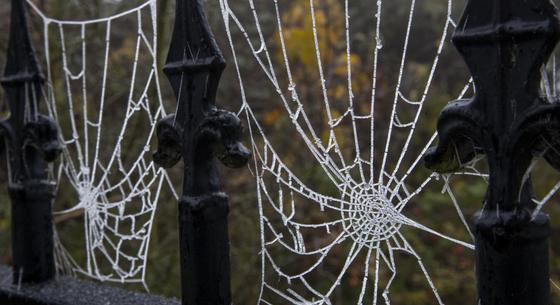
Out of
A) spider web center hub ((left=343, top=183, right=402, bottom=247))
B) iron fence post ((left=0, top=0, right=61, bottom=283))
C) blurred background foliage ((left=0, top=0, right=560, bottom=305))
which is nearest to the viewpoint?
spider web center hub ((left=343, top=183, right=402, bottom=247))

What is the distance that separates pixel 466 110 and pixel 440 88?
17.2 ft

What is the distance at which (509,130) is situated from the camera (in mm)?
891

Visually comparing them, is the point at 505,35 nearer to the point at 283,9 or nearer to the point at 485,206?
the point at 485,206

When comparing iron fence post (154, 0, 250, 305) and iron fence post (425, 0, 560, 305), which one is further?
iron fence post (154, 0, 250, 305)

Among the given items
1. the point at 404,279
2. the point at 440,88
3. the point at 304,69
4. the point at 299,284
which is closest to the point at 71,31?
the point at 304,69

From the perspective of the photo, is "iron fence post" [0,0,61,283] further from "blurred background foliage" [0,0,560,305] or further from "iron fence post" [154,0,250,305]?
"blurred background foliage" [0,0,560,305]

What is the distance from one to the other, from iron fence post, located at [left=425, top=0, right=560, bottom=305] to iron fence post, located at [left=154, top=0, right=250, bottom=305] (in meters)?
0.52

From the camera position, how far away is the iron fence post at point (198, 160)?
1.26 meters

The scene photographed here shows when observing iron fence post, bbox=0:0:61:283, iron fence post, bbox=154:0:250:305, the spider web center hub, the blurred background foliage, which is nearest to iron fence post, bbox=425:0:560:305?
the spider web center hub

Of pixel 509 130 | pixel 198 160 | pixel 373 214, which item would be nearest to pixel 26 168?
pixel 198 160

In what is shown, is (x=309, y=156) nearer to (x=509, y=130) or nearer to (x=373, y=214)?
(x=373, y=214)

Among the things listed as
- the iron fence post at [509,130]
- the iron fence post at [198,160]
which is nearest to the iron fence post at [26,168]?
the iron fence post at [198,160]

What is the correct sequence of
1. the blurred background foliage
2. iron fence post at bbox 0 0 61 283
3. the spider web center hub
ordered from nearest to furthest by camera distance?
the spider web center hub < iron fence post at bbox 0 0 61 283 < the blurred background foliage

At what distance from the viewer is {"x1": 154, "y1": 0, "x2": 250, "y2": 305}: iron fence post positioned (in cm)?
126
